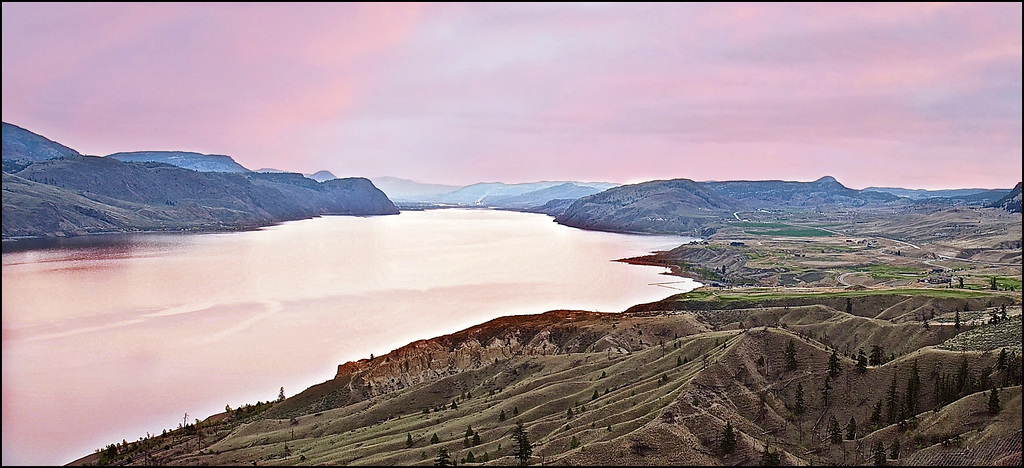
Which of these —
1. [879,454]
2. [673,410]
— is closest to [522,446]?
→ [673,410]

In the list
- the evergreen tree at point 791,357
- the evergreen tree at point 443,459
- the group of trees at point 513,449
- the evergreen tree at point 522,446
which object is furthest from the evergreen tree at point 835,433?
the evergreen tree at point 443,459

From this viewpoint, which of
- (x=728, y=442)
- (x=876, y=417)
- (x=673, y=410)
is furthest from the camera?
(x=876, y=417)

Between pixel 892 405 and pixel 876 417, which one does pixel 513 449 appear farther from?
pixel 892 405

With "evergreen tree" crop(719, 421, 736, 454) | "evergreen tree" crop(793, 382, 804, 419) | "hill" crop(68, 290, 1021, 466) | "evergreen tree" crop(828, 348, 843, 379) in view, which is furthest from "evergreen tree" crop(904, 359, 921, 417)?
"evergreen tree" crop(719, 421, 736, 454)

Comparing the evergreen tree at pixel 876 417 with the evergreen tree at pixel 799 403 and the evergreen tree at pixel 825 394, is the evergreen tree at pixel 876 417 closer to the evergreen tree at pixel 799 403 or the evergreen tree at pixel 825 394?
the evergreen tree at pixel 825 394

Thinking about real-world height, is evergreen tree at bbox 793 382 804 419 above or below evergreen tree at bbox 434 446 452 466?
above

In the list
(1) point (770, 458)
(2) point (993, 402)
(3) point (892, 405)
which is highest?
(2) point (993, 402)

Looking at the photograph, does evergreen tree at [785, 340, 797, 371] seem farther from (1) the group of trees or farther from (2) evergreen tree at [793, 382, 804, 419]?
(1) the group of trees
